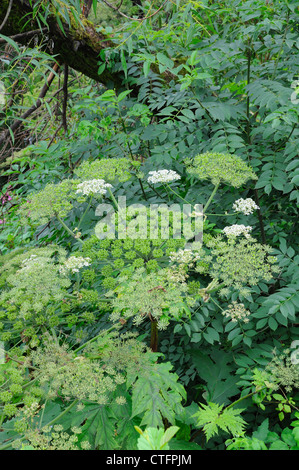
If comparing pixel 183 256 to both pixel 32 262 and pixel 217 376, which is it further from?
pixel 217 376

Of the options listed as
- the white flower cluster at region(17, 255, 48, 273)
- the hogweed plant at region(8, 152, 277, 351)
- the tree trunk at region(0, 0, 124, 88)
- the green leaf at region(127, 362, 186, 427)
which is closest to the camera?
the green leaf at region(127, 362, 186, 427)

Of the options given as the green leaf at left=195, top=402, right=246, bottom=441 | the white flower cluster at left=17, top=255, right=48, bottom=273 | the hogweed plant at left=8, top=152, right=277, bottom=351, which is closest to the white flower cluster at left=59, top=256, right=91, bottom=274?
the hogweed plant at left=8, top=152, right=277, bottom=351

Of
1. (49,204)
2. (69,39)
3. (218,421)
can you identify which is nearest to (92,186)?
(49,204)

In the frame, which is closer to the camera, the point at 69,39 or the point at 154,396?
the point at 154,396

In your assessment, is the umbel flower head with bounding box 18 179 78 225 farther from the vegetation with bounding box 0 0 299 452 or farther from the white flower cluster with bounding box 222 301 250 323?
the white flower cluster with bounding box 222 301 250 323

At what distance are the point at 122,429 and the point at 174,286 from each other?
75 centimetres

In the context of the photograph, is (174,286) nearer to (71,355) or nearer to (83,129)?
(71,355)

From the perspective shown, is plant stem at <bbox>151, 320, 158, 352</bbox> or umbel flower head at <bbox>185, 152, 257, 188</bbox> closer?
plant stem at <bbox>151, 320, 158, 352</bbox>

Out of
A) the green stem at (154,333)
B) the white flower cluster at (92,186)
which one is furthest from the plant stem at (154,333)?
the white flower cluster at (92,186)

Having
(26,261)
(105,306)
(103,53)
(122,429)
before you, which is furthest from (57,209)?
(103,53)

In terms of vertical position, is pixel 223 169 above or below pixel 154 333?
above
